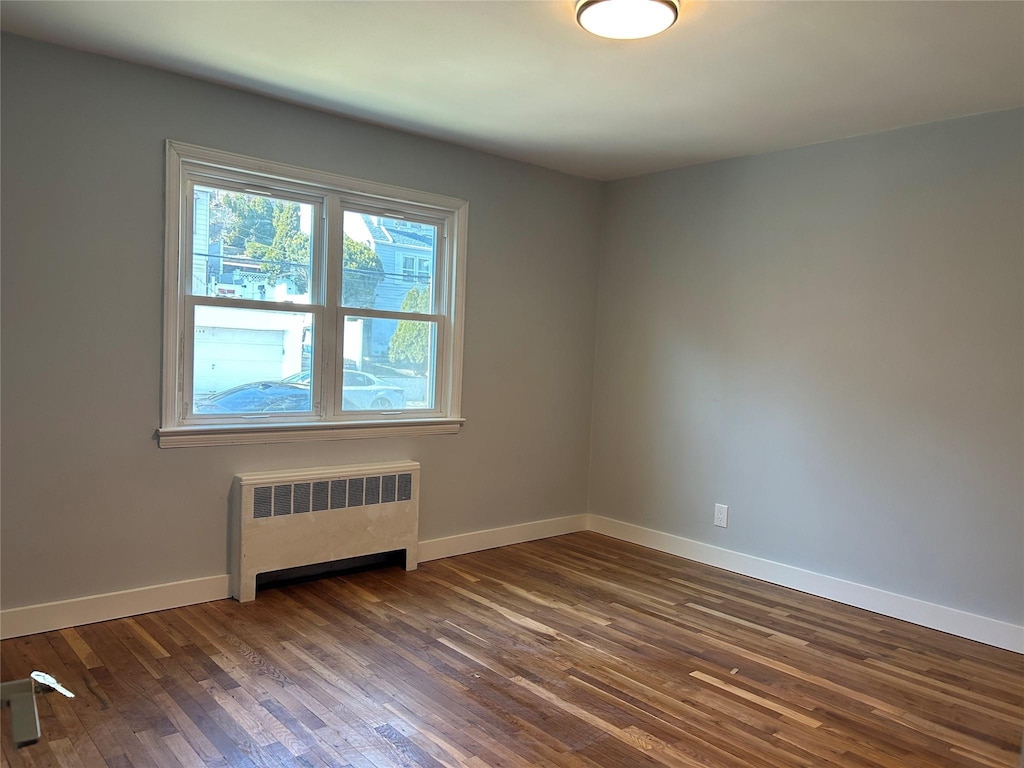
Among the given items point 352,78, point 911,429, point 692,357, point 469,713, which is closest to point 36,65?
point 352,78

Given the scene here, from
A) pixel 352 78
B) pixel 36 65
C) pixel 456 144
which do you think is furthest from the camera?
pixel 456 144

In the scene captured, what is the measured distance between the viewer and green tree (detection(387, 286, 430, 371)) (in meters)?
4.22

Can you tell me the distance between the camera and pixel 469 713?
8.40 feet

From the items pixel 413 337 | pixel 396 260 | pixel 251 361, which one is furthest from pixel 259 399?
pixel 396 260

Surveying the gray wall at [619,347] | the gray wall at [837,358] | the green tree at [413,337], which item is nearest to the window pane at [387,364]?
the green tree at [413,337]

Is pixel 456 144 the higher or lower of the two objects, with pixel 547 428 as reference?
higher

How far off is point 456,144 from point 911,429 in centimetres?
287

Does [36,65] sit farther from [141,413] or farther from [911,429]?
[911,429]

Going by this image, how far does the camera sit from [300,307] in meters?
3.79

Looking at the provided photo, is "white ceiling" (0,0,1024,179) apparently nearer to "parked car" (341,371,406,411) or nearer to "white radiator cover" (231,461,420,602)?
"parked car" (341,371,406,411)

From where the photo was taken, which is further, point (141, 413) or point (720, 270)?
point (720, 270)

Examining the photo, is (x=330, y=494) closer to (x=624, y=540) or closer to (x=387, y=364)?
(x=387, y=364)

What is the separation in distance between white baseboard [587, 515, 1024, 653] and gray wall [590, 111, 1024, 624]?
51 mm

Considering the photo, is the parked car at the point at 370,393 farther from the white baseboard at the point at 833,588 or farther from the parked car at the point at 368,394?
the white baseboard at the point at 833,588
